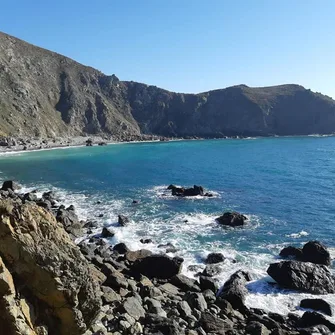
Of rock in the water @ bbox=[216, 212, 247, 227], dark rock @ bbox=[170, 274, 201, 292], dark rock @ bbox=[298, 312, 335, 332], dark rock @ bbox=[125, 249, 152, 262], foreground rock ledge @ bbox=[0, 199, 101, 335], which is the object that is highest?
foreground rock ledge @ bbox=[0, 199, 101, 335]

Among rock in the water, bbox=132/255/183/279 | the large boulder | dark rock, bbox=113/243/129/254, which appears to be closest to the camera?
the large boulder

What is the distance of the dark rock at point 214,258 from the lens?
1117 inches

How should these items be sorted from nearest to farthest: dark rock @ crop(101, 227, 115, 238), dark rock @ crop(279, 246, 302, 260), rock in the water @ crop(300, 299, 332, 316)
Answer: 1. rock in the water @ crop(300, 299, 332, 316)
2. dark rock @ crop(279, 246, 302, 260)
3. dark rock @ crop(101, 227, 115, 238)

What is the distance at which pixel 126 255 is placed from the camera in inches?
1120

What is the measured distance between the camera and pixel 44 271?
11.2m

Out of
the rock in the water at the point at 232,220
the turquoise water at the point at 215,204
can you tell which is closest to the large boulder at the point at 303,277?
the turquoise water at the point at 215,204

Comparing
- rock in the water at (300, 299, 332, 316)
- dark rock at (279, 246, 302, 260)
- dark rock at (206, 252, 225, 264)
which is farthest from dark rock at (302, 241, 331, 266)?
rock in the water at (300, 299, 332, 316)

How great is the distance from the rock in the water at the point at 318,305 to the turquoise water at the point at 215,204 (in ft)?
3.06

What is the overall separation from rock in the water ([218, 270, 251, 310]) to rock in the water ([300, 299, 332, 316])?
3503mm

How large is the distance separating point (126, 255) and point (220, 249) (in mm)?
8250

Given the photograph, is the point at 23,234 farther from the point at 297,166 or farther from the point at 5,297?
the point at 297,166

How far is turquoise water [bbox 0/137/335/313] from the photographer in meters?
31.3

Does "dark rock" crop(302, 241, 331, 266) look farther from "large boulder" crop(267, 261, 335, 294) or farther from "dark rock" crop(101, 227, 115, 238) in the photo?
"dark rock" crop(101, 227, 115, 238)

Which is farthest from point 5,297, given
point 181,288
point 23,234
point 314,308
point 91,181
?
point 91,181
